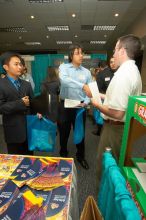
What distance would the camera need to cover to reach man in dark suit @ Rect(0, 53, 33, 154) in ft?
5.57

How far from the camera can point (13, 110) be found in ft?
5.62

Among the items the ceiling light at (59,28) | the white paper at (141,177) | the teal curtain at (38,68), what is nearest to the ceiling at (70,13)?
the ceiling light at (59,28)

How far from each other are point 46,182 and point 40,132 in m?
0.89

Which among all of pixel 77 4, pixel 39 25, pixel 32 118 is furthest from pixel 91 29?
pixel 32 118

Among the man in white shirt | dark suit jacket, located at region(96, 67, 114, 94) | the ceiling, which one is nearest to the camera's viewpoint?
the man in white shirt

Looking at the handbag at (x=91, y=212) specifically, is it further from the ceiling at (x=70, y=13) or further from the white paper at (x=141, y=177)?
the ceiling at (x=70, y=13)

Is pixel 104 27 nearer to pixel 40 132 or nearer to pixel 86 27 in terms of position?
pixel 86 27

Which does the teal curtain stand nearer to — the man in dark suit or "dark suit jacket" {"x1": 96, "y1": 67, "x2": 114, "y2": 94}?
"dark suit jacket" {"x1": 96, "y1": 67, "x2": 114, "y2": 94}

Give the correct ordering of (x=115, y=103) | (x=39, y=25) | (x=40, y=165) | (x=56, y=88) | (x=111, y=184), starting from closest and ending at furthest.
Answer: (x=111, y=184) → (x=40, y=165) → (x=115, y=103) → (x=56, y=88) → (x=39, y=25)

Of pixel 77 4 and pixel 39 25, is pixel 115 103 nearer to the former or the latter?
pixel 77 4

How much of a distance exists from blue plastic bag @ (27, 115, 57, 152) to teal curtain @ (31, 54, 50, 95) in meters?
4.16

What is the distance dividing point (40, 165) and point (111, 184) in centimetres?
65

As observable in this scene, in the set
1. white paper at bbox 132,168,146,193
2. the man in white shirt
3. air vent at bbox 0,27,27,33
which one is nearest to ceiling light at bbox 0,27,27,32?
A: air vent at bbox 0,27,27,33

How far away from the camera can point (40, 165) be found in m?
1.19
